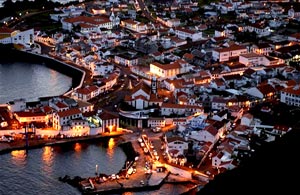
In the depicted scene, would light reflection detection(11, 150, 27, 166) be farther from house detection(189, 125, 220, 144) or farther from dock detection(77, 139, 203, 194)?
house detection(189, 125, 220, 144)

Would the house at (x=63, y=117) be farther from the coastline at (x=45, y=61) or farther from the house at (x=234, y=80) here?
the house at (x=234, y=80)

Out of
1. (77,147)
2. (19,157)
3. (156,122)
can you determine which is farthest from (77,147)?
(156,122)

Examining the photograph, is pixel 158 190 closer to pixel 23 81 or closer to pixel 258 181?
pixel 258 181

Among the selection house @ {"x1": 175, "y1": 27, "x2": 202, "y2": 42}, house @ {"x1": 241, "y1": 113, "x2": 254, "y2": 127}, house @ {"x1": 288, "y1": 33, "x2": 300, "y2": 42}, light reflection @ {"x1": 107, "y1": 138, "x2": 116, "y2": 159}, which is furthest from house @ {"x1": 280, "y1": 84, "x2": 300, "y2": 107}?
house @ {"x1": 175, "y1": 27, "x2": 202, "y2": 42}

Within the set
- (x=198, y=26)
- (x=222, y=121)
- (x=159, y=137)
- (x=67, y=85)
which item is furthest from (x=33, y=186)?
(x=198, y=26)

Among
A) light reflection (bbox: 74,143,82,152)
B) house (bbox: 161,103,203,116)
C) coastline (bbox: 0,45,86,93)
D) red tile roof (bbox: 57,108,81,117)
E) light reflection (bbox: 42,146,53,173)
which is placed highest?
red tile roof (bbox: 57,108,81,117)

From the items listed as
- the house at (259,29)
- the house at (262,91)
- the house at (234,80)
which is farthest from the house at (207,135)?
the house at (259,29)
